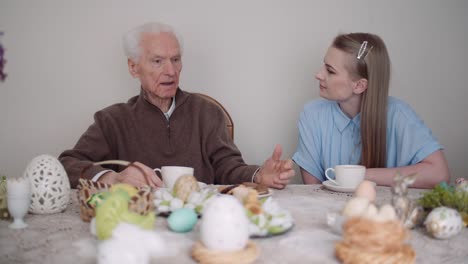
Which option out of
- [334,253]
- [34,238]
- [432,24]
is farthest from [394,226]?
[432,24]

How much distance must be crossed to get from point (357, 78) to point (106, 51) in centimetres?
140

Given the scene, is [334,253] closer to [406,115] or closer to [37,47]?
[406,115]

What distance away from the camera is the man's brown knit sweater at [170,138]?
2025 millimetres

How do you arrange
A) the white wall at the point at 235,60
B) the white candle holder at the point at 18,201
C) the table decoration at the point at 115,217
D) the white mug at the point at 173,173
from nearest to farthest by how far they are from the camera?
the table decoration at the point at 115,217 < the white candle holder at the point at 18,201 < the white mug at the point at 173,173 < the white wall at the point at 235,60

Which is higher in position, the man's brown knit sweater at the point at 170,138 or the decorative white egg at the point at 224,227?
the decorative white egg at the point at 224,227

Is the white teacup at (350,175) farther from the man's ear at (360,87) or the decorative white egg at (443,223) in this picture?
the man's ear at (360,87)

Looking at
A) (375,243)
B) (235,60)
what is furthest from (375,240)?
(235,60)

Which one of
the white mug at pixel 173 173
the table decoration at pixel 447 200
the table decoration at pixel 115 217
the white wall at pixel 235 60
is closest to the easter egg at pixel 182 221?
the table decoration at pixel 115 217

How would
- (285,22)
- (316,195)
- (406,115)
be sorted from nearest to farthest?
(316,195) < (406,115) < (285,22)

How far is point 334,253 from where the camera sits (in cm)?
87

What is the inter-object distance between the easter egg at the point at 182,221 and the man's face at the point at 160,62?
3.79 ft

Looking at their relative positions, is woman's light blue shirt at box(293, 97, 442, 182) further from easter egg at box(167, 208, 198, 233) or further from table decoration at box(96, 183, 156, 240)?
table decoration at box(96, 183, 156, 240)

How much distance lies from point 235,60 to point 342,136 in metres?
0.89

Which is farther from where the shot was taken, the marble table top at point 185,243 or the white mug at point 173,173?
the white mug at point 173,173
